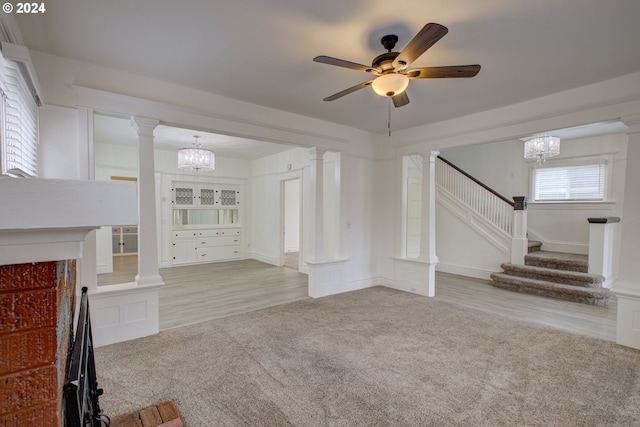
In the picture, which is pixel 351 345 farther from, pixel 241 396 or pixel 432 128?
pixel 432 128

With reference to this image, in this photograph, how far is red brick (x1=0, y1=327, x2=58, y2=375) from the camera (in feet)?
1.70

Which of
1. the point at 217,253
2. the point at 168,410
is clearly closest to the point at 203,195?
the point at 217,253

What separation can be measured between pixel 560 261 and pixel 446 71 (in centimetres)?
496

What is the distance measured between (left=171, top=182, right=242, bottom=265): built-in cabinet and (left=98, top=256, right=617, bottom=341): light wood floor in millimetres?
839

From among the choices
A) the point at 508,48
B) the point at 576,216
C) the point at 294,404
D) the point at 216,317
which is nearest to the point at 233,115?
the point at 216,317

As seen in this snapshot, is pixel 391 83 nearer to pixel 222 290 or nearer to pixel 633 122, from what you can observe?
pixel 633 122

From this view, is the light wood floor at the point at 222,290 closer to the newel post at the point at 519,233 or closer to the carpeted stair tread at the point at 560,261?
the newel post at the point at 519,233

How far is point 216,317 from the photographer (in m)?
3.78

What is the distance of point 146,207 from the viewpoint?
3230 millimetres

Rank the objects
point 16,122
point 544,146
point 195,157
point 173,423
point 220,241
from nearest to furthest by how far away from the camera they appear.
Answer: point 173,423 → point 16,122 → point 544,146 → point 195,157 → point 220,241

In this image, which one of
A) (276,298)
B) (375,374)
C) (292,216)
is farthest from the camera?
(292,216)

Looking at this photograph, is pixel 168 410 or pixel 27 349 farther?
pixel 168 410

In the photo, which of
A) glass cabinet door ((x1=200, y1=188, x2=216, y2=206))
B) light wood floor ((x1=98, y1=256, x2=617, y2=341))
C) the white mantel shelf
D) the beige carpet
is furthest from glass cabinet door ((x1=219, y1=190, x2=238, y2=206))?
the white mantel shelf

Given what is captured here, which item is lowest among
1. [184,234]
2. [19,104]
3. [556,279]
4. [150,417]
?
[150,417]
